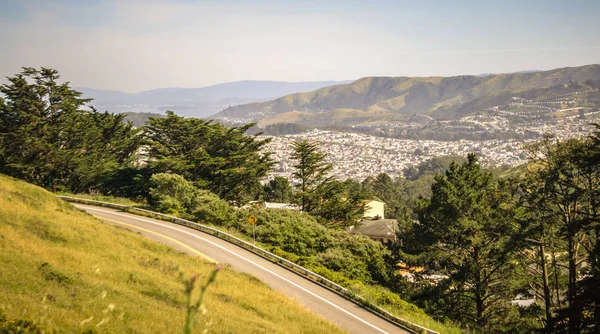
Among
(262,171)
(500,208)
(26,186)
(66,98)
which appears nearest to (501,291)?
(500,208)

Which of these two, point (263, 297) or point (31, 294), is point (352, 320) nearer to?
point (263, 297)

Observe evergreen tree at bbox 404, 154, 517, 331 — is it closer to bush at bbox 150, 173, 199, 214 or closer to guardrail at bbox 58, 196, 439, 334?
guardrail at bbox 58, 196, 439, 334

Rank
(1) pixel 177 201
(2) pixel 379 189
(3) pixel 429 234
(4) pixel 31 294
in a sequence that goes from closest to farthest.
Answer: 1. (4) pixel 31 294
2. (3) pixel 429 234
3. (1) pixel 177 201
4. (2) pixel 379 189

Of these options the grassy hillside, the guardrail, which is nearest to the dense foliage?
the guardrail

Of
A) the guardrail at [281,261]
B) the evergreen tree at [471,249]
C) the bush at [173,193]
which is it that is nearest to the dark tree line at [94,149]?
the bush at [173,193]

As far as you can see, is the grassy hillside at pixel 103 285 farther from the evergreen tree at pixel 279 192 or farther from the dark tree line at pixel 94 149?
the evergreen tree at pixel 279 192
